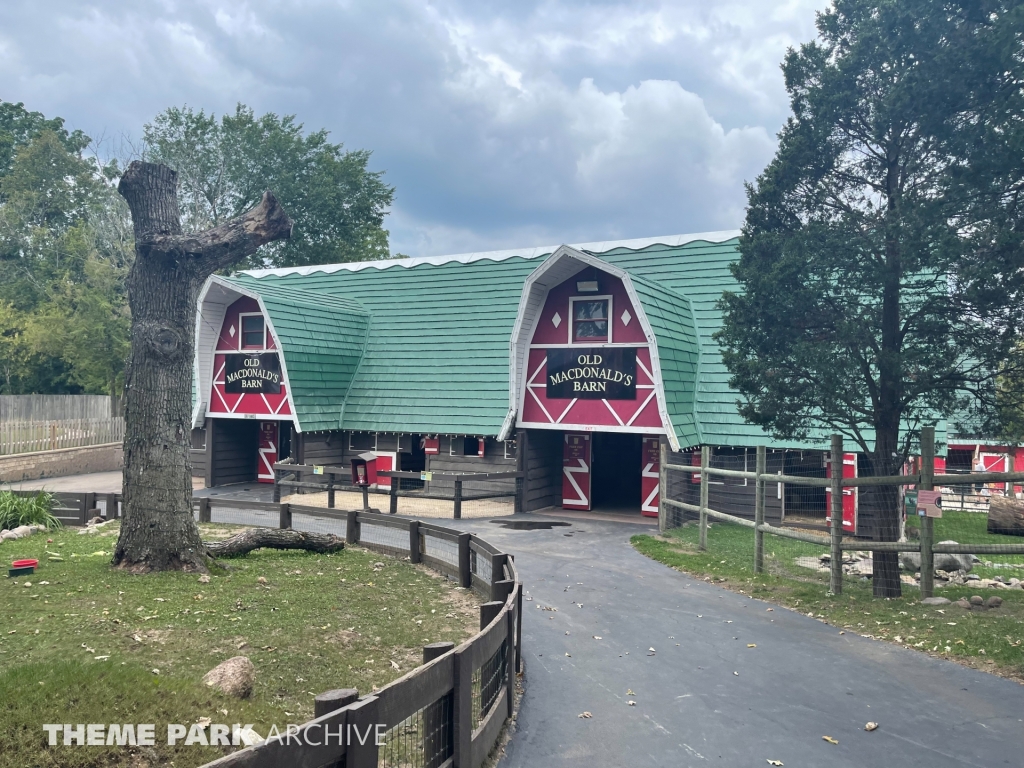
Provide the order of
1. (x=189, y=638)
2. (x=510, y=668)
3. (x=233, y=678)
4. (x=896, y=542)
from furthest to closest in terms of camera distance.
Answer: (x=896, y=542) < (x=189, y=638) < (x=510, y=668) < (x=233, y=678)

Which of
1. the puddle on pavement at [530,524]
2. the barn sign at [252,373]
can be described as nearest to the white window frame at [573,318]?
the puddle on pavement at [530,524]

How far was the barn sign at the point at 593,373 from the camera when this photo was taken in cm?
1792

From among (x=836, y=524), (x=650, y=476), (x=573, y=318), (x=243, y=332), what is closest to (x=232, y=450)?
(x=243, y=332)

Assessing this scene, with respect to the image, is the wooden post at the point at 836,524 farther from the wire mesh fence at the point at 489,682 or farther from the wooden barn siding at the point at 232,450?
the wooden barn siding at the point at 232,450

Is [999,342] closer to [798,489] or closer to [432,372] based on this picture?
[798,489]

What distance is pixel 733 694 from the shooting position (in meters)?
6.52

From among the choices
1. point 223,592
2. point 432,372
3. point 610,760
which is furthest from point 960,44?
point 432,372

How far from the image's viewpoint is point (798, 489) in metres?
18.4

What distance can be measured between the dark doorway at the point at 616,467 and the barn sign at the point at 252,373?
9.56 m

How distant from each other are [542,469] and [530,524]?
3.02m

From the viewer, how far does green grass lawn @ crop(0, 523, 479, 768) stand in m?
4.27

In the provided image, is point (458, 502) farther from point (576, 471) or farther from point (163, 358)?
point (163, 358)

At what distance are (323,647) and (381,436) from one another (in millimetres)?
15109

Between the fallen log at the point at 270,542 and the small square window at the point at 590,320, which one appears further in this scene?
the small square window at the point at 590,320
